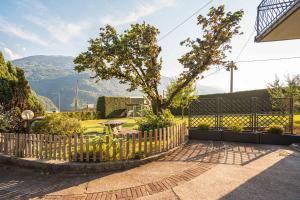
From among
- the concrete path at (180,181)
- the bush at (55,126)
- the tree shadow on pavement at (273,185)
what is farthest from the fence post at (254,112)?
the bush at (55,126)

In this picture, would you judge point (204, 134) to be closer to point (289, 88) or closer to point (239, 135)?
point (239, 135)

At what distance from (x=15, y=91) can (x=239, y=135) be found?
11.5 meters

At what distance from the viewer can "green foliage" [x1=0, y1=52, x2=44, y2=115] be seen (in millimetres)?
11320

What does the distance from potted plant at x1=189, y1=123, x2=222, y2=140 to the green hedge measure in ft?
65.0

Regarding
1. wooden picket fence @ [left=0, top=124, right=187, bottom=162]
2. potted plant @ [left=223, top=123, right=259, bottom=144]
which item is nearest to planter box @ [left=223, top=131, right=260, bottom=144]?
potted plant @ [left=223, top=123, right=259, bottom=144]

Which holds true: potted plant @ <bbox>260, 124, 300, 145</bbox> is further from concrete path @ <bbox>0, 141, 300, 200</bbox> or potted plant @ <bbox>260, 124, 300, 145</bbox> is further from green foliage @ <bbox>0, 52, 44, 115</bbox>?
green foliage @ <bbox>0, 52, 44, 115</bbox>

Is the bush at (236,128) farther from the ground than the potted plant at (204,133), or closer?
farther from the ground

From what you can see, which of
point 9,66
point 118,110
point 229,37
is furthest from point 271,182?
point 118,110

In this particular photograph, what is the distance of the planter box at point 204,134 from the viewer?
10891 millimetres

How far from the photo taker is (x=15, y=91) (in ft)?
38.4

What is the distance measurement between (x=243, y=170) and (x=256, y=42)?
5255mm

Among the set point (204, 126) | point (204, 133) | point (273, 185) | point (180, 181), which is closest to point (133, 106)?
point (204, 126)

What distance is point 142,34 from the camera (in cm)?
1086

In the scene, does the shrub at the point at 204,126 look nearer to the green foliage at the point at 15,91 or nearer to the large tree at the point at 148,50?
the large tree at the point at 148,50
